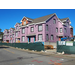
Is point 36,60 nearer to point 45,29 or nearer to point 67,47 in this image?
point 67,47

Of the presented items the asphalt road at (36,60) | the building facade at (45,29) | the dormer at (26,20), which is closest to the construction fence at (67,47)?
the asphalt road at (36,60)

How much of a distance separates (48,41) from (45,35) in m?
2.19

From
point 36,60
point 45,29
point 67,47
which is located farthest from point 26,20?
point 36,60

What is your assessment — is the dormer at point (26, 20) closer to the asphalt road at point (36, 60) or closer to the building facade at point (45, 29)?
the building facade at point (45, 29)

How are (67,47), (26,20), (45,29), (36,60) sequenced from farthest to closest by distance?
(26,20)
(45,29)
(67,47)
(36,60)

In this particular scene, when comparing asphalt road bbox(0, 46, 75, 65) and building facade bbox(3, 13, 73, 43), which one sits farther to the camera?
building facade bbox(3, 13, 73, 43)

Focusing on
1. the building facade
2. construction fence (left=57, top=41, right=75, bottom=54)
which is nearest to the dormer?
the building facade

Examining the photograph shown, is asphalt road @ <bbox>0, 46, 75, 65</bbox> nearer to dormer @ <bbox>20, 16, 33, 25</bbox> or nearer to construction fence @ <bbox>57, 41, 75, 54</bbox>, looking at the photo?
construction fence @ <bbox>57, 41, 75, 54</bbox>

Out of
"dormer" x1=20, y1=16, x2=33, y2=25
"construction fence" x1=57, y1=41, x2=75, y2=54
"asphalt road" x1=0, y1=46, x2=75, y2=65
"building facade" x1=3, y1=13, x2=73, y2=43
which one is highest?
"dormer" x1=20, y1=16, x2=33, y2=25

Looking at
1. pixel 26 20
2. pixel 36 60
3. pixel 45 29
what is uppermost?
pixel 26 20

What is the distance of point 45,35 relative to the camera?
24672 millimetres

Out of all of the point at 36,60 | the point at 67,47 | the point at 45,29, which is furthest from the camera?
the point at 45,29

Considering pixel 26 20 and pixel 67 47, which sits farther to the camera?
pixel 26 20
